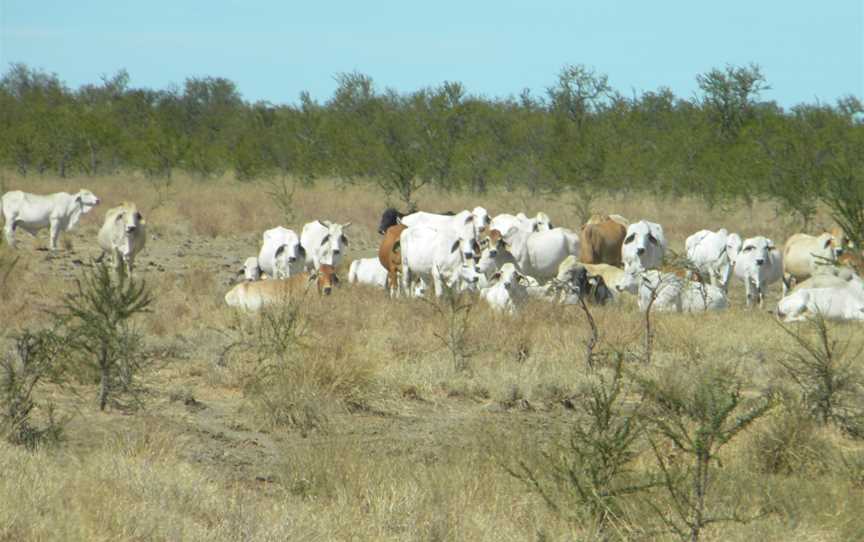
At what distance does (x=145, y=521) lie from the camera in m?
6.80

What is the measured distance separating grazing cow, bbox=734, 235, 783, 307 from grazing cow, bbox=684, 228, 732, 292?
335 mm

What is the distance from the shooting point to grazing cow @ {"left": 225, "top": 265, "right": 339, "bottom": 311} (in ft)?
53.2

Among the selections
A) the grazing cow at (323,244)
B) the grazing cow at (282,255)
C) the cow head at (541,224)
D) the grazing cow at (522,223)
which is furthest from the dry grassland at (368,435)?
the cow head at (541,224)

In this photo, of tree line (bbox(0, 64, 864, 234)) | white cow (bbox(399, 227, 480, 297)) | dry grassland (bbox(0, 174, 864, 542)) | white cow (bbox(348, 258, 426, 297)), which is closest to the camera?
dry grassland (bbox(0, 174, 864, 542))

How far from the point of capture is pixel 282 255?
64.3 ft

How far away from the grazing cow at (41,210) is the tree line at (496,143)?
918cm

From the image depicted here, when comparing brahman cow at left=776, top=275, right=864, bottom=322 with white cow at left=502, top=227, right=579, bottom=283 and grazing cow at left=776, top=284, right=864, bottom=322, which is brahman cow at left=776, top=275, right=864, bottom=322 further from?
white cow at left=502, top=227, right=579, bottom=283

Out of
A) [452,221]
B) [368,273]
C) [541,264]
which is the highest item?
[452,221]

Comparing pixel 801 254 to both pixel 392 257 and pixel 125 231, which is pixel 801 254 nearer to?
pixel 392 257

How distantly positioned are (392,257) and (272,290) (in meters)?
4.07

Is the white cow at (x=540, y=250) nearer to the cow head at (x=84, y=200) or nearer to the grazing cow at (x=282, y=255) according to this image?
the grazing cow at (x=282, y=255)

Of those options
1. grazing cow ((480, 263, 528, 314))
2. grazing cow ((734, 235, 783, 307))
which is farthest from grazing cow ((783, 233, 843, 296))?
grazing cow ((480, 263, 528, 314))

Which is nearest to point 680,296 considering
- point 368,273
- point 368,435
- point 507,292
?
point 507,292

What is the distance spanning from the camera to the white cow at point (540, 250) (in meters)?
20.0
